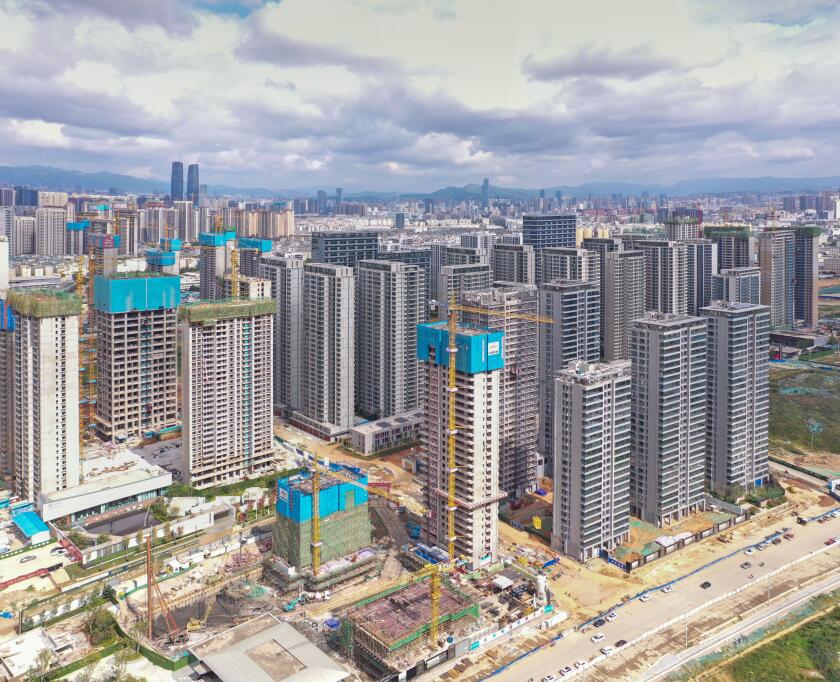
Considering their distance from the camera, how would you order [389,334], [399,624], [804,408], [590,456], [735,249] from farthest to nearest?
[735,249] → [804,408] → [389,334] → [590,456] → [399,624]

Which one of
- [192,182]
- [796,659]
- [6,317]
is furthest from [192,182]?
[796,659]

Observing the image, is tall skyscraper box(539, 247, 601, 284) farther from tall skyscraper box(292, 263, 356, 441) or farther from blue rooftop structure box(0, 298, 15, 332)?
blue rooftop structure box(0, 298, 15, 332)

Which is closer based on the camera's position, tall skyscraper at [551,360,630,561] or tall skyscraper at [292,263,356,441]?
tall skyscraper at [551,360,630,561]

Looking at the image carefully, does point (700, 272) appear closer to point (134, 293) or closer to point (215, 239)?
point (215, 239)

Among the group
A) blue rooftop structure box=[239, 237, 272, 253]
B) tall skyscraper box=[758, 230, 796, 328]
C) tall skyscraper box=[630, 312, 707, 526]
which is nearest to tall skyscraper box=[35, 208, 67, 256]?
blue rooftop structure box=[239, 237, 272, 253]

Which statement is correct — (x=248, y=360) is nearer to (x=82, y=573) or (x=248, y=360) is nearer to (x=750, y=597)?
(x=82, y=573)

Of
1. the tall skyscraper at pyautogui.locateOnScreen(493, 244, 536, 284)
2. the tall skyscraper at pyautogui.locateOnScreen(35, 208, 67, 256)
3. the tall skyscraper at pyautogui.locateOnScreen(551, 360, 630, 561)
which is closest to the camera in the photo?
the tall skyscraper at pyautogui.locateOnScreen(551, 360, 630, 561)

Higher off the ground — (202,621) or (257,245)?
(257,245)

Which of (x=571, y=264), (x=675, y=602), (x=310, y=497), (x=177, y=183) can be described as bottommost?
(x=675, y=602)
